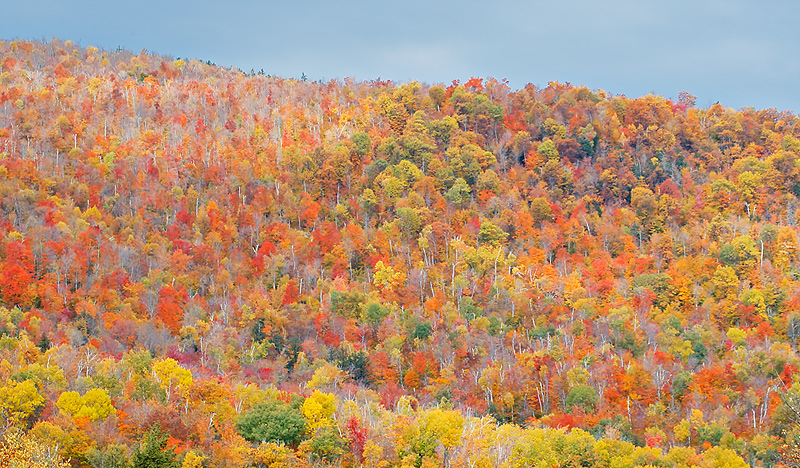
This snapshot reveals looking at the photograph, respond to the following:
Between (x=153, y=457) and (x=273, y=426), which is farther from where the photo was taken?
(x=273, y=426)

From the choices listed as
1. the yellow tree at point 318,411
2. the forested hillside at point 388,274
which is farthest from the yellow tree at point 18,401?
the yellow tree at point 318,411

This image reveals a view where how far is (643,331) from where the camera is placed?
305ft

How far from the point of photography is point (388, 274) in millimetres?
105750

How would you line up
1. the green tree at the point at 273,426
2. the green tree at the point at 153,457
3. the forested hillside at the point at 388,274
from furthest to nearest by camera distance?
the forested hillside at the point at 388,274 → the green tree at the point at 273,426 → the green tree at the point at 153,457

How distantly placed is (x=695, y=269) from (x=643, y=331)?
17.1 metres

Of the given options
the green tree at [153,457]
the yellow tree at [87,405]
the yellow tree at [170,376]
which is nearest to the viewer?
the green tree at [153,457]

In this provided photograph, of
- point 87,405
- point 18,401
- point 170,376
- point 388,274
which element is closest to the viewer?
point 18,401

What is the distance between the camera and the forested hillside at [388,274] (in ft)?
197

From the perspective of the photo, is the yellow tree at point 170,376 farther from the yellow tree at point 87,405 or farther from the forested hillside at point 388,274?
the yellow tree at point 87,405

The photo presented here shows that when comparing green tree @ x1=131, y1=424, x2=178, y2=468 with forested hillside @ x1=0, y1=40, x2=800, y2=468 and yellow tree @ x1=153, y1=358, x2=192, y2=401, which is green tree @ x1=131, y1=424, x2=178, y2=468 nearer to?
A: forested hillside @ x1=0, y1=40, x2=800, y2=468

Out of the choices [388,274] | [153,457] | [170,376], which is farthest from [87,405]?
[388,274]

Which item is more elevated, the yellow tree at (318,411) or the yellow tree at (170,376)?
the yellow tree at (170,376)

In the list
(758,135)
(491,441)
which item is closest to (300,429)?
(491,441)

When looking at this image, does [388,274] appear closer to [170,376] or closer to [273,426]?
[170,376]
